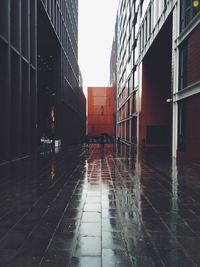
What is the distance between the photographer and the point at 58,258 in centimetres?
349

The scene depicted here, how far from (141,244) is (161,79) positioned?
2634 cm

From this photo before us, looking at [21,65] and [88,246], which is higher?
[21,65]

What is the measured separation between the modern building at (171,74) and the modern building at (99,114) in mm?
35679

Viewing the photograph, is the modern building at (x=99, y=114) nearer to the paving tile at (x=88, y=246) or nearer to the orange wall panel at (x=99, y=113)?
the orange wall panel at (x=99, y=113)

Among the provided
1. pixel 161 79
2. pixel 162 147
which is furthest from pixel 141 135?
pixel 161 79

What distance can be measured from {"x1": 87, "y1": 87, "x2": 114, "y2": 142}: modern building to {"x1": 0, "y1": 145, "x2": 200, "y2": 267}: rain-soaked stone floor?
207ft

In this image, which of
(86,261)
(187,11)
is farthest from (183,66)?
Result: (86,261)

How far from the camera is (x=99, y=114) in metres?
72.4

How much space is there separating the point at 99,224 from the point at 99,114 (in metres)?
67.8

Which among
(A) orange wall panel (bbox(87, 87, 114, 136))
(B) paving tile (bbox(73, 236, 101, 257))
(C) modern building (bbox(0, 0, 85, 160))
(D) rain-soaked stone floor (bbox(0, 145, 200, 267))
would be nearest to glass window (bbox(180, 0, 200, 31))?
(C) modern building (bbox(0, 0, 85, 160))

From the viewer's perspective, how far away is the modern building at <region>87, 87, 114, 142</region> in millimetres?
71625

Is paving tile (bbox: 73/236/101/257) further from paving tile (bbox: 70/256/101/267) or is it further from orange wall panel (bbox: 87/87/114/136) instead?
orange wall panel (bbox: 87/87/114/136)

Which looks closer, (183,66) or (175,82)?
(183,66)

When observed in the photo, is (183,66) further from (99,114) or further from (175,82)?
(99,114)
